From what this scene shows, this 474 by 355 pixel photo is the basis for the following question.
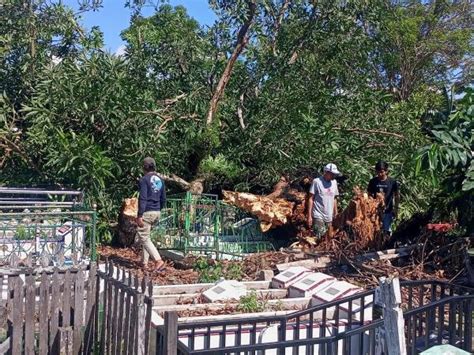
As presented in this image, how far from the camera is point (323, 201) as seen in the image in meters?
10.7

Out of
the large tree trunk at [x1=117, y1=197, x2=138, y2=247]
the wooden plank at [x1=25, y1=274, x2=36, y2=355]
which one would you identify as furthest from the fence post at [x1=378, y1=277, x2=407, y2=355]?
the large tree trunk at [x1=117, y1=197, x2=138, y2=247]

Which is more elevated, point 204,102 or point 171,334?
point 204,102

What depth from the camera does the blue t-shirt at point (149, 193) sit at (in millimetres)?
10047

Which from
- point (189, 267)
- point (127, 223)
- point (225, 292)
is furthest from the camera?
point (127, 223)

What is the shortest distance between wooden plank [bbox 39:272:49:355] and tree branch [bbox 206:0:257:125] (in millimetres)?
8120

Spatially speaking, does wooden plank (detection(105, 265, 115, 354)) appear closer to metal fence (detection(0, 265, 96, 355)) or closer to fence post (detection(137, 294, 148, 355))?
metal fence (detection(0, 265, 96, 355))

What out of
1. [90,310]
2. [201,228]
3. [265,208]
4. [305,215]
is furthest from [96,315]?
[305,215]

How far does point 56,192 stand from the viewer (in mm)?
11750

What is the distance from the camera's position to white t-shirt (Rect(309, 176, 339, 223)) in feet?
35.0

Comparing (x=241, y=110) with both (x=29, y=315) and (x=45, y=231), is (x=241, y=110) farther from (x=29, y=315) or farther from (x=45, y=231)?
(x=29, y=315)

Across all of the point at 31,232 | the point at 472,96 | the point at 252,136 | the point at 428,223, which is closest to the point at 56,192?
the point at 31,232

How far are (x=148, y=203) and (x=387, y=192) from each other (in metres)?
3.76

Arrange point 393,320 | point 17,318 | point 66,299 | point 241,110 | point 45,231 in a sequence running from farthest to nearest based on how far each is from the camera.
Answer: point 241,110 < point 45,231 < point 66,299 < point 17,318 < point 393,320

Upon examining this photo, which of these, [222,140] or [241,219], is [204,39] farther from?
[241,219]
